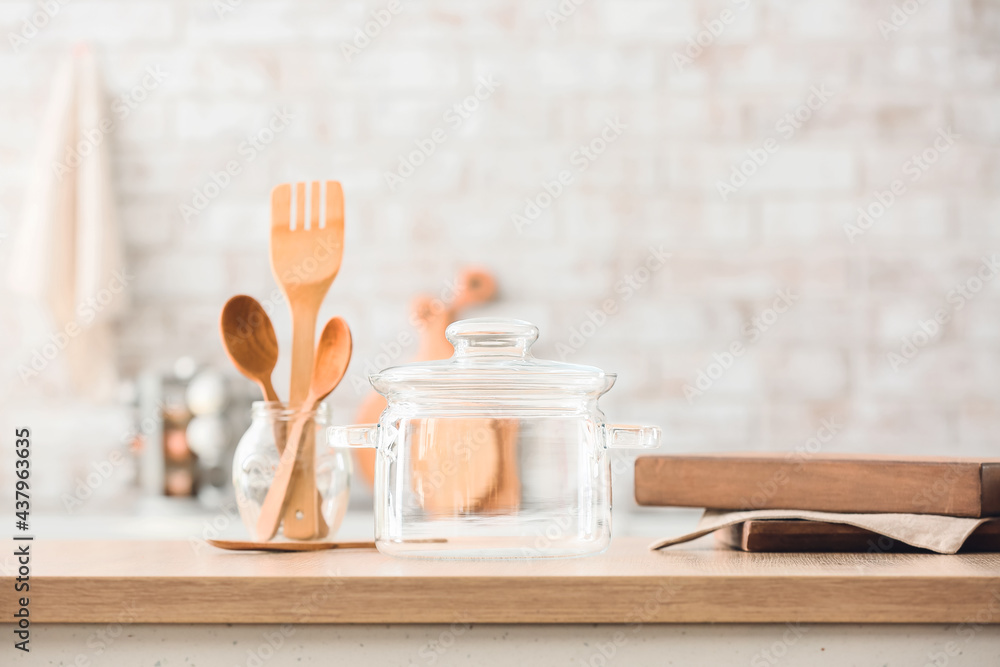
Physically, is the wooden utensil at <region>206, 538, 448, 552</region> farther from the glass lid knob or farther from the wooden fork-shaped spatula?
the glass lid knob

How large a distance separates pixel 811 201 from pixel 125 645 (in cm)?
160

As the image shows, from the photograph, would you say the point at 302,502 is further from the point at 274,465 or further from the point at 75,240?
the point at 75,240

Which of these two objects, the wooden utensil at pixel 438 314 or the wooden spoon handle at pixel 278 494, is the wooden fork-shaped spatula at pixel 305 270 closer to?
the wooden spoon handle at pixel 278 494

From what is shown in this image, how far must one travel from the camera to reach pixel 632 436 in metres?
0.62

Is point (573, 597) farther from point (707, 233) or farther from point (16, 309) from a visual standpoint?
point (16, 309)

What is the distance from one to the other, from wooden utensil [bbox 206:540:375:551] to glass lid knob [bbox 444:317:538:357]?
160mm

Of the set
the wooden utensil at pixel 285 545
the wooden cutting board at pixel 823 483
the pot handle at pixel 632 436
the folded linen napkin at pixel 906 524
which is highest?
the pot handle at pixel 632 436

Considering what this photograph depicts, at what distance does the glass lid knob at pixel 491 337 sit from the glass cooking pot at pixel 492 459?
0.01 metres

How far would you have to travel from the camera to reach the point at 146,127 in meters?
1.90

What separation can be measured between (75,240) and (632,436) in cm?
150

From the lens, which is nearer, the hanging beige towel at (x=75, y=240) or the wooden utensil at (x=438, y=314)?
the wooden utensil at (x=438, y=314)

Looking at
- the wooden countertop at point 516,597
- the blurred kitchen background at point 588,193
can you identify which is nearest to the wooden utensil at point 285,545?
the wooden countertop at point 516,597

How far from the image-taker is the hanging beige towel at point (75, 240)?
178cm

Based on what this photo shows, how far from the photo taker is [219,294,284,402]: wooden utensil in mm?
690
